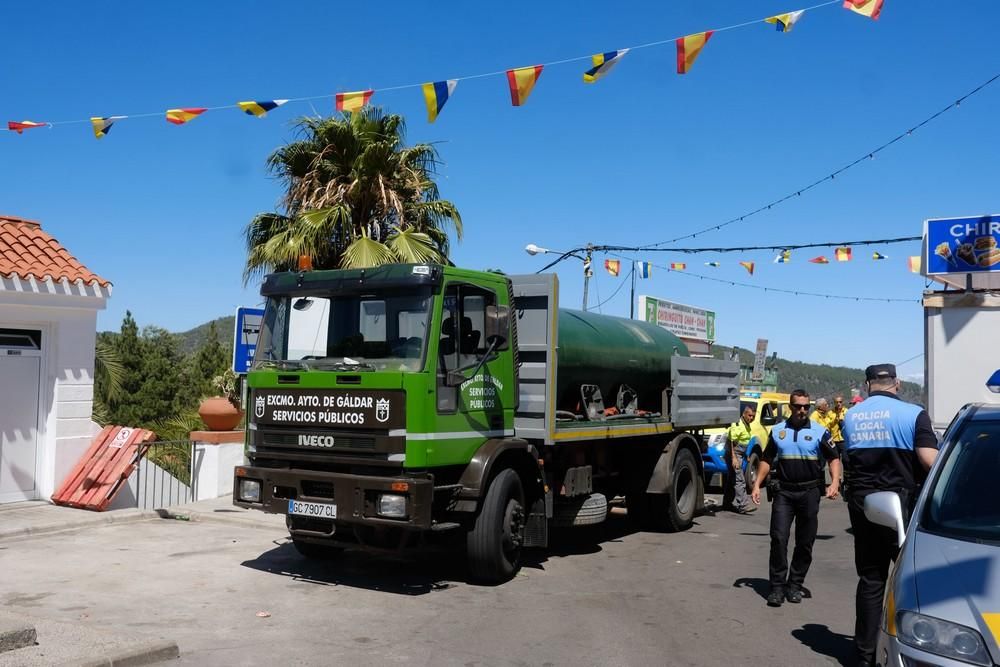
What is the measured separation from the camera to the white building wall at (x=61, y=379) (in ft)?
37.3

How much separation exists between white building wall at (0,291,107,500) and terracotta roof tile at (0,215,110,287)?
311mm

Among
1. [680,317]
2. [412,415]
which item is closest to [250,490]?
[412,415]

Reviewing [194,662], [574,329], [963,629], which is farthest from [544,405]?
[963,629]

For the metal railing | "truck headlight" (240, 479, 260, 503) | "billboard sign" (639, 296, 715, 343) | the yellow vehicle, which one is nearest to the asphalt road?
"truck headlight" (240, 479, 260, 503)

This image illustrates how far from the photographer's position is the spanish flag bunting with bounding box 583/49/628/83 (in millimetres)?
10359

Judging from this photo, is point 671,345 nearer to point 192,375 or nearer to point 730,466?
point 730,466

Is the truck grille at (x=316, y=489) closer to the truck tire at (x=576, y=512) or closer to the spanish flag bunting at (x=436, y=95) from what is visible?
the truck tire at (x=576, y=512)

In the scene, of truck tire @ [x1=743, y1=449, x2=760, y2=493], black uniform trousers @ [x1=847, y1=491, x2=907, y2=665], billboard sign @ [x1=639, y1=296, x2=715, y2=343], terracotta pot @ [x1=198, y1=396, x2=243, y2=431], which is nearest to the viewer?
black uniform trousers @ [x1=847, y1=491, x2=907, y2=665]

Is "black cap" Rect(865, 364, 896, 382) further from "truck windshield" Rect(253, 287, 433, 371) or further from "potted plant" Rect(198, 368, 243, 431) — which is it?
"potted plant" Rect(198, 368, 243, 431)

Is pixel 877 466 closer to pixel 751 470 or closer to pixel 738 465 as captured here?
pixel 738 465

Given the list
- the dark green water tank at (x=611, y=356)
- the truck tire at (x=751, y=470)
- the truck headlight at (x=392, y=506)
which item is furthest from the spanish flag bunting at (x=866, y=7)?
the truck tire at (x=751, y=470)

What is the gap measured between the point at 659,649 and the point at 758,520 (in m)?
7.56

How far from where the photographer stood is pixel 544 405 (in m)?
8.88

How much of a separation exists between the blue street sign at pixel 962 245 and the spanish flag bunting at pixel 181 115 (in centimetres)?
876
